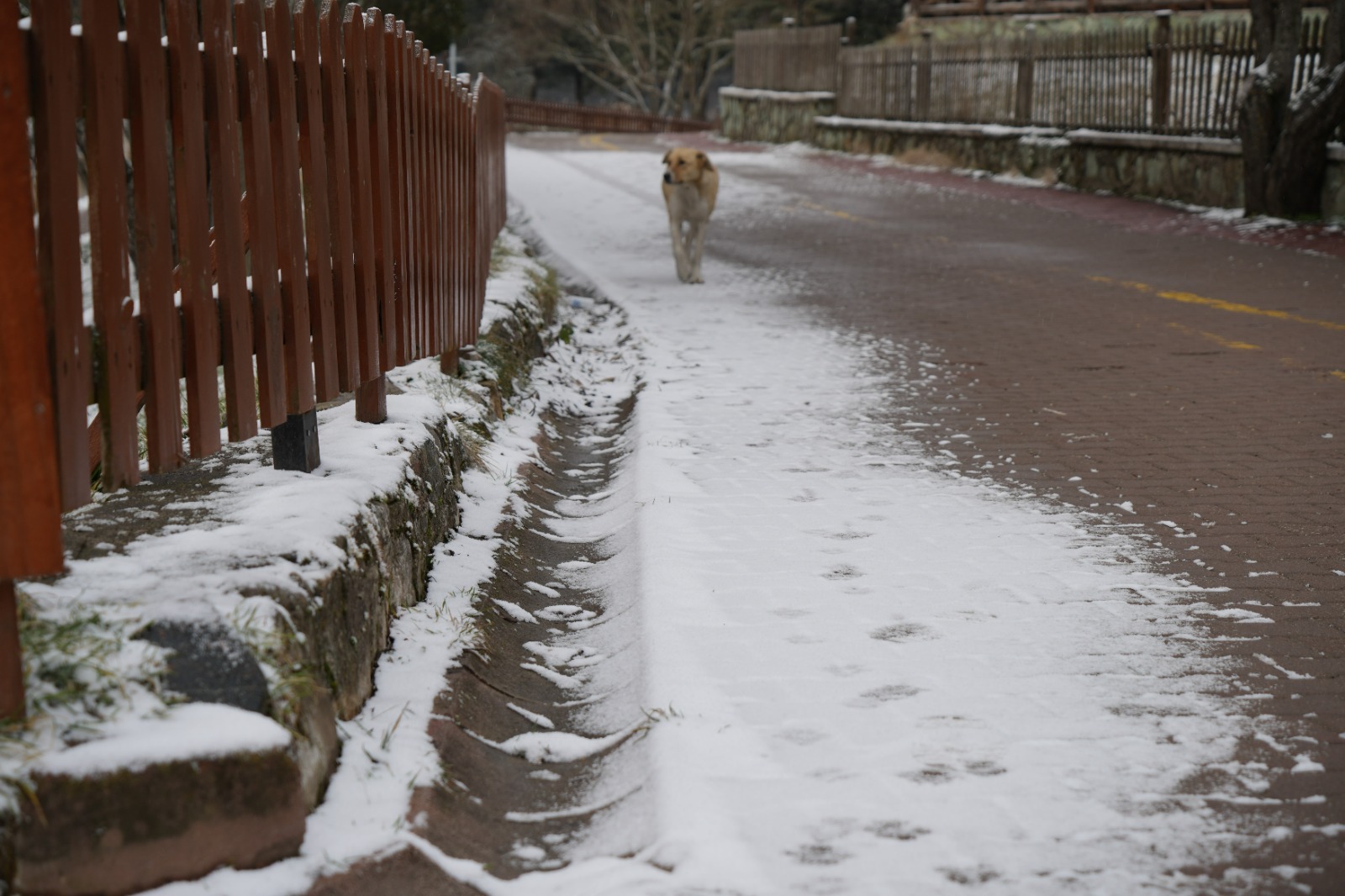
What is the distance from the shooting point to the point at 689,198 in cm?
1093

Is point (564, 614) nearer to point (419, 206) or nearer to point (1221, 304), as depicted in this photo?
point (419, 206)

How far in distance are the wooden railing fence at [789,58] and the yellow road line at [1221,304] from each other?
20122 mm

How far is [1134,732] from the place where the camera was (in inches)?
135

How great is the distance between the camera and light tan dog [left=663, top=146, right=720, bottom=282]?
10.8 meters

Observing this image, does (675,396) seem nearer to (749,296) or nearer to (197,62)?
(749,296)

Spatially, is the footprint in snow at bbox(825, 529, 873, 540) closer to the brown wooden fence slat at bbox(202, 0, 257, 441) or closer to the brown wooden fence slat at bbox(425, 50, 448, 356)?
the brown wooden fence slat at bbox(425, 50, 448, 356)

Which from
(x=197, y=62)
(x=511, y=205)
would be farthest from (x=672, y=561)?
(x=511, y=205)

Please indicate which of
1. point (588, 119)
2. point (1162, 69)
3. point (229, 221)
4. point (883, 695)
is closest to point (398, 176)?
point (229, 221)

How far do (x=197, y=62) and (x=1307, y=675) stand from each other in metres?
3.21

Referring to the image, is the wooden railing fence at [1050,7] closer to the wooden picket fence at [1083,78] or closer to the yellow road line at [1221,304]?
the wooden picket fence at [1083,78]

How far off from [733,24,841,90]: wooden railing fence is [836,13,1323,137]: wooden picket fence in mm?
2020

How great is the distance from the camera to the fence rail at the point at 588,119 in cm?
4712

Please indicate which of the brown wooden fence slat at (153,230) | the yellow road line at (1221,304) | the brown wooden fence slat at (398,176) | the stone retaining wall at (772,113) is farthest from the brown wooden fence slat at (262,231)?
the stone retaining wall at (772,113)

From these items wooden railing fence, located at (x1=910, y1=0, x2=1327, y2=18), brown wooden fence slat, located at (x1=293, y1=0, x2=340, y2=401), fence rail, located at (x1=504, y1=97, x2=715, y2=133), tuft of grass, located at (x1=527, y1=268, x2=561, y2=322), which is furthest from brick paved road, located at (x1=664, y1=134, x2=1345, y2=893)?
fence rail, located at (x1=504, y1=97, x2=715, y2=133)
